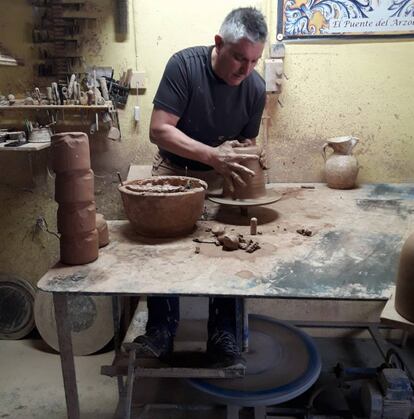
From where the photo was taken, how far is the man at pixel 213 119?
1.81 m

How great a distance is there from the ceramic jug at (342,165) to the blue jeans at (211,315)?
114cm

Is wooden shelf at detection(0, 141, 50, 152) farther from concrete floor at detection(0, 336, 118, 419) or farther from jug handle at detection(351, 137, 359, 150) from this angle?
jug handle at detection(351, 137, 359, 150)

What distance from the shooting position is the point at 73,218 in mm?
1422

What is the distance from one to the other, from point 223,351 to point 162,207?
62 centimetres

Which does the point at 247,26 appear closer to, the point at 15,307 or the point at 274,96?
the point at 274,96

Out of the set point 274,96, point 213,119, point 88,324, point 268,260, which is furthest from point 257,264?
point 88,324

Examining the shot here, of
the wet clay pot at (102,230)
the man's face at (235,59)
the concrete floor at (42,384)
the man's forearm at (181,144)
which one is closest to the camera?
the wet clay pot at (102,230)

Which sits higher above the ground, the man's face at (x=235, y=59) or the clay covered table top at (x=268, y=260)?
the man's face at (x=235, y=59)

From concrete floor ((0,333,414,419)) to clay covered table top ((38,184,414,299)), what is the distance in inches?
33.1

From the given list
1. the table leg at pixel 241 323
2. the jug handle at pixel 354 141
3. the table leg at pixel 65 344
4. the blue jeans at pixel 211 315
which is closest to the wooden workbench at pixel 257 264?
the table leg at pixel 65 344

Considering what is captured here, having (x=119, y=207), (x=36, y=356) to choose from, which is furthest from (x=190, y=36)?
(x=36, y=356)

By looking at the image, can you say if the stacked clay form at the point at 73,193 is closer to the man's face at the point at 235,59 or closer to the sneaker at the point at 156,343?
the sneaker at the point at 156,343

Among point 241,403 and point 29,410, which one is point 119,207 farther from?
point 241,403

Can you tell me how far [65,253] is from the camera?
1.47 m
